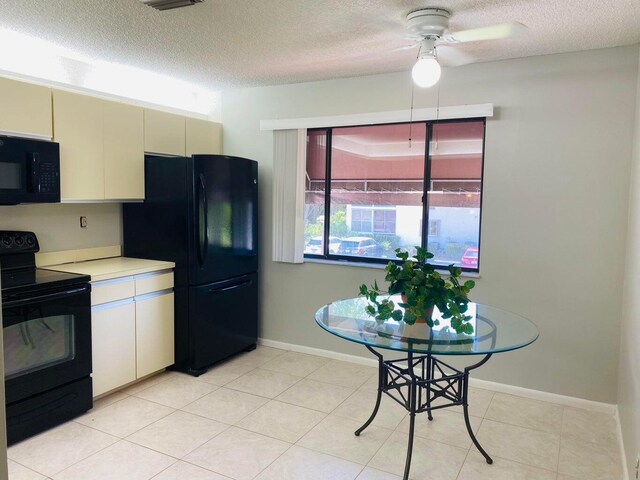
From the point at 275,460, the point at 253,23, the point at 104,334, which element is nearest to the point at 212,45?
the point at 253,23

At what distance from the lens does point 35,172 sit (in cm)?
281

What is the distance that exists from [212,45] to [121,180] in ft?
3.92

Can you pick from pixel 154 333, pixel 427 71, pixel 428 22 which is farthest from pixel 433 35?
pixel 154 333

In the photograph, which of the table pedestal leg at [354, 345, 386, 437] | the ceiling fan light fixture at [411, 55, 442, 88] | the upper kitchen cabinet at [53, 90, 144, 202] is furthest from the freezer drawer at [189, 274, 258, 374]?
the ceiling fan light fixture at [411, 55, 442, 88]

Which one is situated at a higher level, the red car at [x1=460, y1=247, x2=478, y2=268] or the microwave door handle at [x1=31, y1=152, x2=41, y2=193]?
the microwave door handle at [x1=31, y1=152, x2=41, y2=193]

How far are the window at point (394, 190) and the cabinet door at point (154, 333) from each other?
1318 mm

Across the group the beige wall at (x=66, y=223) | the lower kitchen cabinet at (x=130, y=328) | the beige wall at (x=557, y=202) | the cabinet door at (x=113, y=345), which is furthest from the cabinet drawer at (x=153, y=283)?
the beige wall at (x=557, y=202)

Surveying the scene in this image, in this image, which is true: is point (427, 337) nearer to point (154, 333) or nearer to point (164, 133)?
point (154, 333)

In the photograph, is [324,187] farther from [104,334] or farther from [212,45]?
[104,334]

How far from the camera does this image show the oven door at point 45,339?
101 inches

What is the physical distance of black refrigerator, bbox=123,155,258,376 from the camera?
11.6 feet

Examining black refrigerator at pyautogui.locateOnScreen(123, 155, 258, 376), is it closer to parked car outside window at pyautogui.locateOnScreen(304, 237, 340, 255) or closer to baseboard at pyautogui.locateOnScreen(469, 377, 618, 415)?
parked car outside window at pyautogui.locateOnScreen(304, 237, 340, 255)

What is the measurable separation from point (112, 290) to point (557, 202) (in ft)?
10.1

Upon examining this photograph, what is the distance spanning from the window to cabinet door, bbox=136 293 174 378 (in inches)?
51.9
